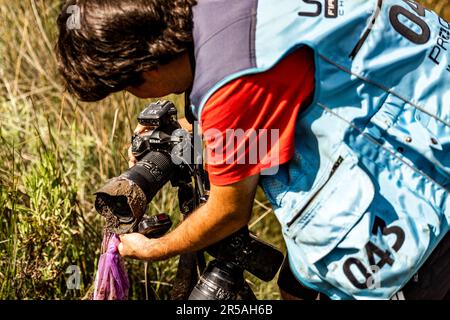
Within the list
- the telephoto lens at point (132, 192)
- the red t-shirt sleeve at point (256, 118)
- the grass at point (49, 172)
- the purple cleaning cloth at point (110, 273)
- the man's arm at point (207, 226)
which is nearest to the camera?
the red t-shirt sleeve at point (256, 118)

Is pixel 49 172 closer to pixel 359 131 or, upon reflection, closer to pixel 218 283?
pixel 218 283

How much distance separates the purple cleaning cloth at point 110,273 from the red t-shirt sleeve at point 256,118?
590mm

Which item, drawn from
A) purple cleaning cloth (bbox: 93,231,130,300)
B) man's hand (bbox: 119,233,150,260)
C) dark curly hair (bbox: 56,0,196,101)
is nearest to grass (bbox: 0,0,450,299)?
purple cleaning cloth (bbox: 93,231,130,300)

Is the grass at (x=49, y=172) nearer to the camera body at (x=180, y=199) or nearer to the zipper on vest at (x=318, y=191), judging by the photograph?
the camera body at (x=180, y=199)

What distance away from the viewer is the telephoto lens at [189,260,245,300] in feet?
7.35

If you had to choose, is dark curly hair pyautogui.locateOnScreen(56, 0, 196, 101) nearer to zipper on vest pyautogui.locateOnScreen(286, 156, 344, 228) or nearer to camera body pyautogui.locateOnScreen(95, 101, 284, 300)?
camera body pyautogui.locateOnScreen(95, 101, 284, 300)

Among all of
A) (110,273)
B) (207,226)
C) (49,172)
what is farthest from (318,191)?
(49,172)

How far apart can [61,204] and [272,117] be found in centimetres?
129

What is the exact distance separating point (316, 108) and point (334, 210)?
0.84ft

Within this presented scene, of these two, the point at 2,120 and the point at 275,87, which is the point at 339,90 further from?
the point at 2,120

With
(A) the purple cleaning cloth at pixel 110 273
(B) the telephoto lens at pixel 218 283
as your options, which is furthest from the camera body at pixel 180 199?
(A) the purple cleaning cloth at pixel 110 273

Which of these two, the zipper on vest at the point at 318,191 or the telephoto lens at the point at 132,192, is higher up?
the zipper on vest at the point at 318,191

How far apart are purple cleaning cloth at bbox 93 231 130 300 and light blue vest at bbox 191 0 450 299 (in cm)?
61

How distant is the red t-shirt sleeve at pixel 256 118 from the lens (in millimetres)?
1823
